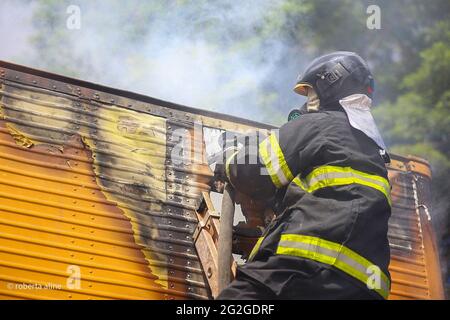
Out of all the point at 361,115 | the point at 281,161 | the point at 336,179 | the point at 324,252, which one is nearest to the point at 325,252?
the point at 324,252

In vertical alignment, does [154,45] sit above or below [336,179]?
above

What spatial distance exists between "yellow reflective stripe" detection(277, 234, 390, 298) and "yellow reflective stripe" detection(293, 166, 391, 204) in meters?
0.31

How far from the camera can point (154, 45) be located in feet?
25.0

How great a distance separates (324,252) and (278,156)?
58cm

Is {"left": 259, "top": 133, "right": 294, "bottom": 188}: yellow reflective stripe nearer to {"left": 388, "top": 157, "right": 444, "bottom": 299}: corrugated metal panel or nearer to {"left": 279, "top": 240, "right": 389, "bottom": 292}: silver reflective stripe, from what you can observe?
{"left": 279, "top": 240, "right": 389, "bottom": 292}: silver reflective stripe

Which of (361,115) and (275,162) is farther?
(361,115)

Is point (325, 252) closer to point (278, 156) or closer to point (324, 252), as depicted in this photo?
point (324, 252)

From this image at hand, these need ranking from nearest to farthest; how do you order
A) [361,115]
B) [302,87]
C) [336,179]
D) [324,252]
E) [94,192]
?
[324,252] → [336,179] → [361,115] → [302,87] → [94,192]

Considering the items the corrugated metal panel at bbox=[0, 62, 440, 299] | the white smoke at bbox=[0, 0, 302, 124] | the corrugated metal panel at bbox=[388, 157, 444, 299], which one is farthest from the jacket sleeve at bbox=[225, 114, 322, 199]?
the white smoke at bbox=[0, 0, 302, 124]

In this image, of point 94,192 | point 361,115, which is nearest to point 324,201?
point 361,115

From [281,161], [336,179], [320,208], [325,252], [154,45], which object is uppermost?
[154,45]

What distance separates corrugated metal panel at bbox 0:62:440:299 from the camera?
3537 mm

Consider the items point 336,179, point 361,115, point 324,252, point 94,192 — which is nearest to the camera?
point 324,252

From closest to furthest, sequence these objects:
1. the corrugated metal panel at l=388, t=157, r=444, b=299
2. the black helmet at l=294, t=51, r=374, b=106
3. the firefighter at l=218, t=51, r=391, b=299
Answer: the firefighter at l=218, t=51, r=391, b=299, the black helmet at l=294, t=51, r=374, b=106, the corrugated metal panel at l=388, t=157, r=444, b=299
